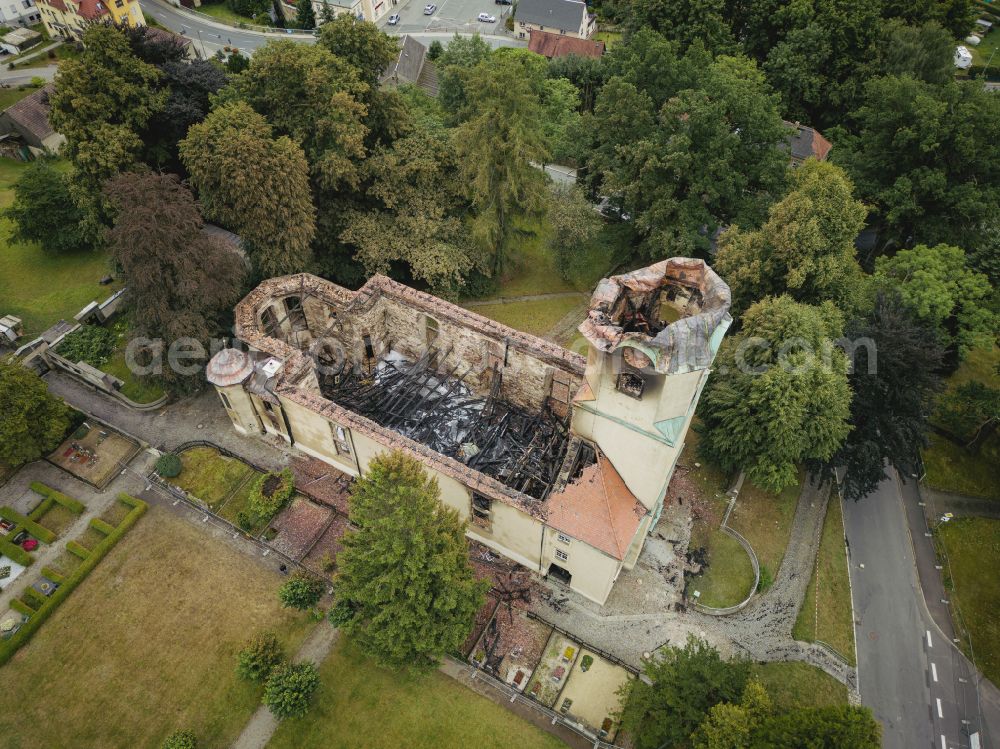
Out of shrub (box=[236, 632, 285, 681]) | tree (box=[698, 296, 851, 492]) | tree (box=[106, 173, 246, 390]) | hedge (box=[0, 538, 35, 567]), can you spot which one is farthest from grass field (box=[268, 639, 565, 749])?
tree (box=[106, 173, 246, 390])

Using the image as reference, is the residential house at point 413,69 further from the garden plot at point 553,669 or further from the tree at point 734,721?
the tree at point 734,721

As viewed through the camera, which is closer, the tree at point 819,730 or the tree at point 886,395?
the tree at point 819,730

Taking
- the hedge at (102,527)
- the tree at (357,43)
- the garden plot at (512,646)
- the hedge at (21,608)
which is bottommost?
the garden plot at (512,646)

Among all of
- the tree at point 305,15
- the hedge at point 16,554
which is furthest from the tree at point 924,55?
the hedge at point 16,554

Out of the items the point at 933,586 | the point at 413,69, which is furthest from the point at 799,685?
the point at 413,69

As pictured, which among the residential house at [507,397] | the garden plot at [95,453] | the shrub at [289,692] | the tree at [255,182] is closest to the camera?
the residential house at [507,397]
